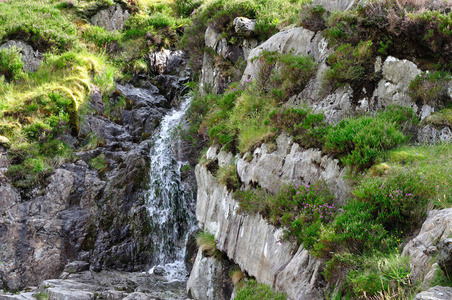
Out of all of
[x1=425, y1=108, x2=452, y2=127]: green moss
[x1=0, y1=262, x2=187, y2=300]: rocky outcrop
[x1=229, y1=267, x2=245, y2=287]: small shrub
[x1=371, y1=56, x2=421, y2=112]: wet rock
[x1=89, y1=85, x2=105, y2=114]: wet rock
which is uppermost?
[x1=371, y1=56, x2=421, y2=112]: wet rock

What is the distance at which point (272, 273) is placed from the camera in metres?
6.68

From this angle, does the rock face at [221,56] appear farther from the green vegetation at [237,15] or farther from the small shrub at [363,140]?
the small shrub at [363,140]

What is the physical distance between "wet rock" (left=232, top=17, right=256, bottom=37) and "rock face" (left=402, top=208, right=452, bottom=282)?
12.3 m

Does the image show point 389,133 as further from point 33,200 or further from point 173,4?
point 173,4

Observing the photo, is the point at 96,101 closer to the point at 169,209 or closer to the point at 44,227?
the point at 44,227

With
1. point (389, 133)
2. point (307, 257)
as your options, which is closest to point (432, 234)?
point (307, 257)

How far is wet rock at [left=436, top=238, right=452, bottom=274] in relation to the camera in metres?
3.65

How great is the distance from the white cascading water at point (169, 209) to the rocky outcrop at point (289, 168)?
17.6ft

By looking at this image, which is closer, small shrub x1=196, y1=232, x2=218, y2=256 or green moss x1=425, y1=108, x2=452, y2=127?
green moss x1=425, y1=108, x2=452, y2=127

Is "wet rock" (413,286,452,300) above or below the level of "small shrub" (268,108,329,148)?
below

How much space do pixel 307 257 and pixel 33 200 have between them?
11.8m

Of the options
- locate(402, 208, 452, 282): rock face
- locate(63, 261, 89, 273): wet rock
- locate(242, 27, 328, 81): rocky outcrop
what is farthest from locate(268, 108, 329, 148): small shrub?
locate(63, 261, 89, 273): wet rock

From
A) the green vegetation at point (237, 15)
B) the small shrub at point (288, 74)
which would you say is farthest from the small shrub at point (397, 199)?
the green vegetation at point (237, 15)

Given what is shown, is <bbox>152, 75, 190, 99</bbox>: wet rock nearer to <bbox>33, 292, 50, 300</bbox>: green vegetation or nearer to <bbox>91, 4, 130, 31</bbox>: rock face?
<bbox>91, 4, 130, 31</bbox>: rock face
